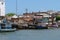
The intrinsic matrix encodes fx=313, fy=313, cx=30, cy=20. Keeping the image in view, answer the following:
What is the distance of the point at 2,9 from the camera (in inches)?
1870

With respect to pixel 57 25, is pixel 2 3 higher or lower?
higher

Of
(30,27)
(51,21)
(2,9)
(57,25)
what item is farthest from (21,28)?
(51,21)

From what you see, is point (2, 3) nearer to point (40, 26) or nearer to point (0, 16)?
point (0, 16)

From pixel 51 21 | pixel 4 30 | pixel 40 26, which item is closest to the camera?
pixel 4 30

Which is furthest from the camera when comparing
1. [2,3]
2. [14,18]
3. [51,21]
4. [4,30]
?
[51,21]

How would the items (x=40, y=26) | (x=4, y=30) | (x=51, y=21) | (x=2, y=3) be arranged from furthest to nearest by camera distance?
1. (x=51, y=21)
2. (x=40, y=26)
3. (x=2, y=3)
4. (x=4, y=30)

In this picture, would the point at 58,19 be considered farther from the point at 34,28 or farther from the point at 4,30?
the point at 4,30

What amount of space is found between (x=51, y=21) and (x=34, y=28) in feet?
65.7

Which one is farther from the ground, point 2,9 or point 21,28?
point 2,9

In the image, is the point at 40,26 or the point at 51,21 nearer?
the point at 40,26

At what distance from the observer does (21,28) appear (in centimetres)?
4972

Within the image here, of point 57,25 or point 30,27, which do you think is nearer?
point 30,27

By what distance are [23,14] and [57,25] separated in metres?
11.5

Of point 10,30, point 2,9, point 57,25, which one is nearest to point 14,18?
point 57,25
